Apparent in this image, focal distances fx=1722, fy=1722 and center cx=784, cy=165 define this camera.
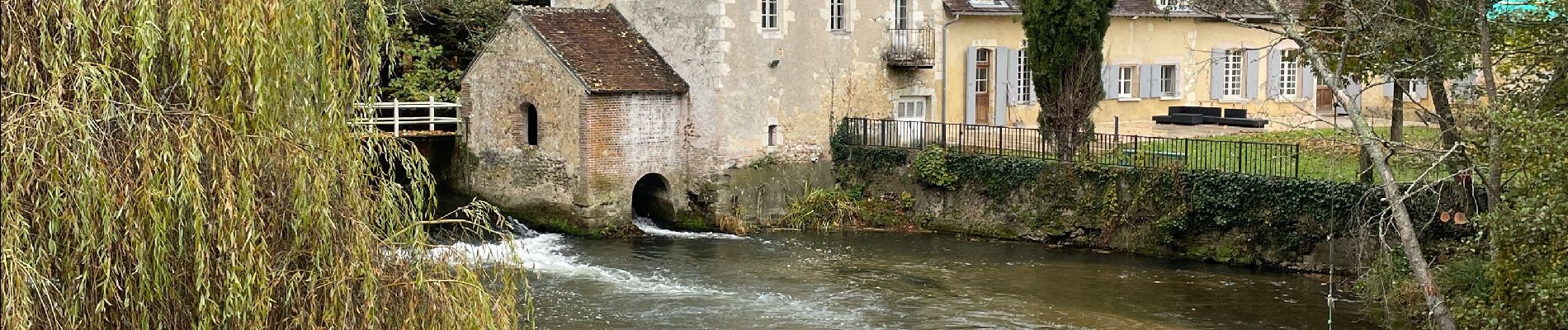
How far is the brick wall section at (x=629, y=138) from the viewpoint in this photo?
22.1 metres

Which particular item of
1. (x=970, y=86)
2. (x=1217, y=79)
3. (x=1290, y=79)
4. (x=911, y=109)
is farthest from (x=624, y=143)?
(x=1290, y=79)

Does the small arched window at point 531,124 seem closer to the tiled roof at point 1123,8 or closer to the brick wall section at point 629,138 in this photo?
the brick wall section at point 629,138

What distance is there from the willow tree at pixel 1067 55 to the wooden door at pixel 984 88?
179 inches

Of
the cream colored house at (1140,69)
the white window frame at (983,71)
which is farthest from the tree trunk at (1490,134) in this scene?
the white window frame at (983,71)

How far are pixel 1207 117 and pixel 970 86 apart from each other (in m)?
4.41

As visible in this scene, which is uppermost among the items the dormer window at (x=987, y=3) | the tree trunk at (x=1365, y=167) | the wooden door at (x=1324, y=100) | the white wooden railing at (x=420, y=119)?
the dormer window at (x=987, y=3)

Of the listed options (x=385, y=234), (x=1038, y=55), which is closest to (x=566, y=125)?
(x=1038, y=55)

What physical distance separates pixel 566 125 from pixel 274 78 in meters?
13.2

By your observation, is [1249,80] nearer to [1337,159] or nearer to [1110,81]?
[1110,81]

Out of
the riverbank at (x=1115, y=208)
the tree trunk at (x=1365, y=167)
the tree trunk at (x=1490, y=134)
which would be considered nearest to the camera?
the tree trunk at (x=1490, y=134)

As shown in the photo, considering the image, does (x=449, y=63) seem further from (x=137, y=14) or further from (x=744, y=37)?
(x=137, y=14)

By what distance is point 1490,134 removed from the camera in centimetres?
1344

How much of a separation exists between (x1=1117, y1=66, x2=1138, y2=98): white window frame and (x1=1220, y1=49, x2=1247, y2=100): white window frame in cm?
219

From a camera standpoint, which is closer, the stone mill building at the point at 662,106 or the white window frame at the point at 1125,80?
the stone mill building at the point at 662,106
